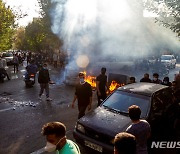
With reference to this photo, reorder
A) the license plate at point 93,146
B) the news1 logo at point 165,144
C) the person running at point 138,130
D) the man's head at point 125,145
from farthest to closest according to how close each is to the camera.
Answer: the news1 logo at point 165,144, the license plate at point 93,146, the person running at point 138,130, the man's head at point 125,145

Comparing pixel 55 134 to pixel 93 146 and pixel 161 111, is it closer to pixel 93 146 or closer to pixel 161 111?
pixel 93 146

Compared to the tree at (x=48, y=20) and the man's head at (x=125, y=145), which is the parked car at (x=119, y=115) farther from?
the tree at (x=48, y=20)

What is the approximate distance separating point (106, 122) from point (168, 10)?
31.4 feet

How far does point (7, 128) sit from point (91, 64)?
29.8 feet

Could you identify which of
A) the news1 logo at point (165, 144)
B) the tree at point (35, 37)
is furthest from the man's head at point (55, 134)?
the tree at point (35, 37)

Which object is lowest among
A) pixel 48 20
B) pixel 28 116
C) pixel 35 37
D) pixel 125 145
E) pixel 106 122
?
pixel 28 116

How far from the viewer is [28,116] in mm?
9266

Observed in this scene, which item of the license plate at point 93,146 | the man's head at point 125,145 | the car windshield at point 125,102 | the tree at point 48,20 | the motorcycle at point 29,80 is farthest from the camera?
the tree at point 48,20

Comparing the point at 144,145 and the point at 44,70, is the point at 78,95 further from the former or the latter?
the point at 44,70

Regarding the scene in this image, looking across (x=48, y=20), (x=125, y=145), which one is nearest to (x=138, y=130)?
(x=125, y=145)

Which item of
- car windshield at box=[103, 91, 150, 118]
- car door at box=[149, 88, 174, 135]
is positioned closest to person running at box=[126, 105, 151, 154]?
car door at box=[149, 88, 174, 135]

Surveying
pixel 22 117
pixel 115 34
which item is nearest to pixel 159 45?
pixel 115 34

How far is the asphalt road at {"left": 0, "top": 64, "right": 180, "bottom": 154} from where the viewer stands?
6615 mm

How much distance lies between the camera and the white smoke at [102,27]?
19.1 metres
